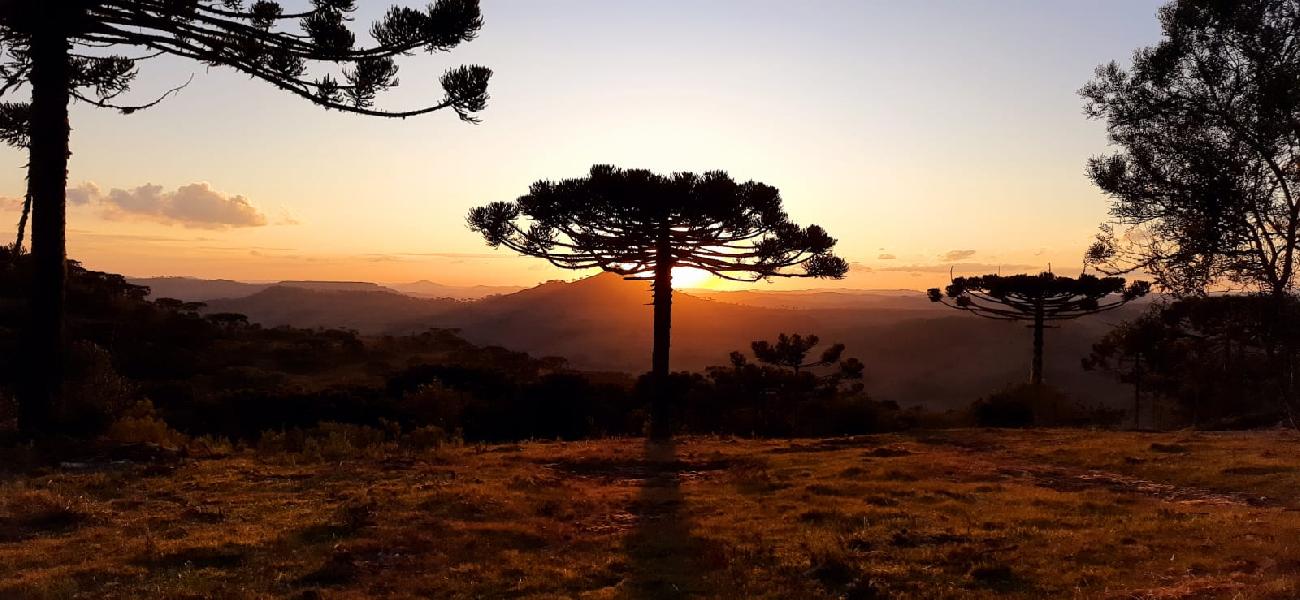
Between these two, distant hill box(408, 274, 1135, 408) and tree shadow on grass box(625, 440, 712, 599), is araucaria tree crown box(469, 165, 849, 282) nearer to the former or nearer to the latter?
tree shadow on grass box(625, 440, 712, 599)

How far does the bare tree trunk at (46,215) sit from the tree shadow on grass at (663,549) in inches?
344

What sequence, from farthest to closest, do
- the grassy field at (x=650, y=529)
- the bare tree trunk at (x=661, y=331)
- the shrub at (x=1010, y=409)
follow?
the shrub at (x=1010, y=409) < the bare tree trunk at (x=661, y=331) < the grassy field at (x=650, y=529)

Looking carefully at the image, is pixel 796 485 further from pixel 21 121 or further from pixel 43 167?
pixel 21 121

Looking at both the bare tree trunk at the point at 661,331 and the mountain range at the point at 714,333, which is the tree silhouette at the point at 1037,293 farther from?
the mountain range at the point at 714,333

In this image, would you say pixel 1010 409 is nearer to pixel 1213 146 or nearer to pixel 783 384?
pixel 783 384

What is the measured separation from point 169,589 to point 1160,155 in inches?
441

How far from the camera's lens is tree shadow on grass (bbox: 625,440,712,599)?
21.4 ft

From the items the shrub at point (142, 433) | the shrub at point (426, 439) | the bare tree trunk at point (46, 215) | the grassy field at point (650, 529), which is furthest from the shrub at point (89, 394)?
the shrub at point (426, 439)

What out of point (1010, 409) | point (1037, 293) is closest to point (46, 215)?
point (1010, 409)

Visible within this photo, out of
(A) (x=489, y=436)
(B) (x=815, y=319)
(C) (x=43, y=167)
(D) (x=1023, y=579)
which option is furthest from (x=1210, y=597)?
(B) (x=815, y=319)

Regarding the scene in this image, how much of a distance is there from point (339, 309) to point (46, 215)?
174339 mm

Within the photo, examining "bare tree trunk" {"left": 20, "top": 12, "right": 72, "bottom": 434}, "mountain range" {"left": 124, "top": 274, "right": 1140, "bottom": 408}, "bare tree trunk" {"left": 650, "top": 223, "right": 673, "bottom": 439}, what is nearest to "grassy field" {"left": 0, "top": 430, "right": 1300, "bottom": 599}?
"bare tree trunk" {"left": 20, "top": 12, "right": 72, "bottom": 434}

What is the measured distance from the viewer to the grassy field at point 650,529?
6.30m

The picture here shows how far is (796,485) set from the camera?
11734 millimetres
